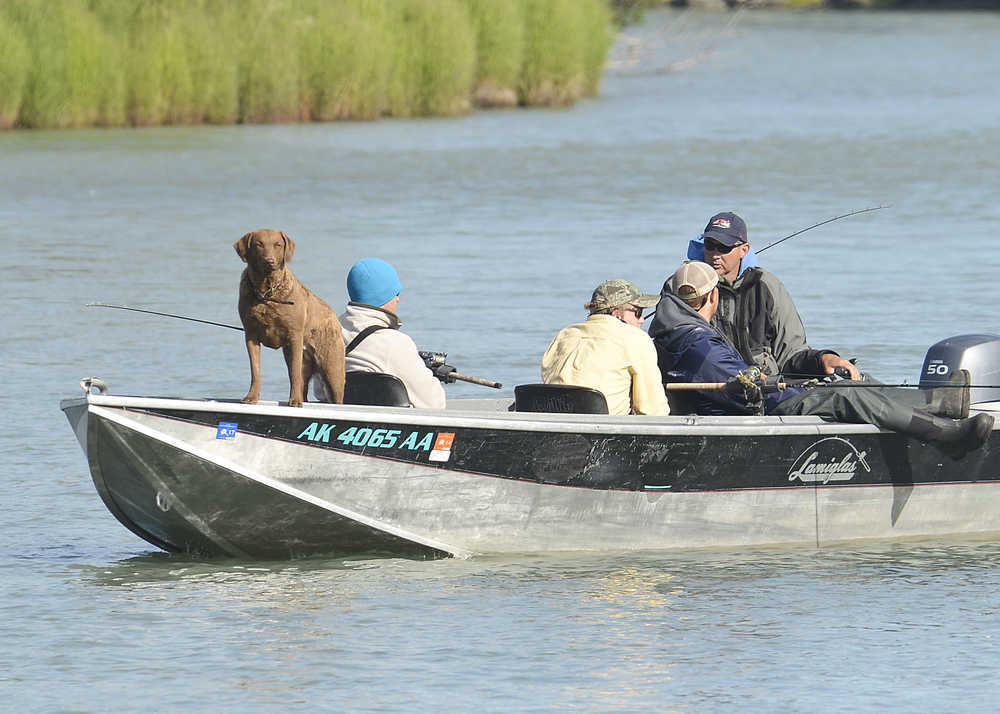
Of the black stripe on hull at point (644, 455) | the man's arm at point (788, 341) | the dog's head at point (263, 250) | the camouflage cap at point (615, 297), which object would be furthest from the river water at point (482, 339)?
the dog's head at point (263, 250)

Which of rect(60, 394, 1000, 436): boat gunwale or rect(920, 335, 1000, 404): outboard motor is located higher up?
rect(920, 335, 1000, 404): outboard motor

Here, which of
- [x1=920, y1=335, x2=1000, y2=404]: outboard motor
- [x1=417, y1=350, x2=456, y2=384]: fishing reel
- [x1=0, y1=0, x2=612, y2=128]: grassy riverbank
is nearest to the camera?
[x1=920, y1=335, x2=1000, y2=404]: outboard motor

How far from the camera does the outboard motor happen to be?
8188mm

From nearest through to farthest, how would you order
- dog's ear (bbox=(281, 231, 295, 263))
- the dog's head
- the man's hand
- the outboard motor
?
the dog's head → dog's ear (bbox=(281, 231, 295, 263)) → the outboard motor → the man's hand

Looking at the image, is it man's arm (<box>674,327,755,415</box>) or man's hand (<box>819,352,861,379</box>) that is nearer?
man's arm (<box>674,327,755,415</box>)

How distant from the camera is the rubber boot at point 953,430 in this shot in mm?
7938

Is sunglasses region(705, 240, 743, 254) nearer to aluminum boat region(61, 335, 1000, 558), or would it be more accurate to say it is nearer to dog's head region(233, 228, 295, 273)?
aluminum boat region(61, 335, 1000, 558)

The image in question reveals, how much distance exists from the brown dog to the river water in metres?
0.88

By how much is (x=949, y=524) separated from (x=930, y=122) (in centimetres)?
2588

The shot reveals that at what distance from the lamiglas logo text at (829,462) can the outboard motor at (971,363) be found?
0.43m

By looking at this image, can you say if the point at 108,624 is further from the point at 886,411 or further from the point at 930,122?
the point at 930,122

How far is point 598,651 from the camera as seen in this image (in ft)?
22.6

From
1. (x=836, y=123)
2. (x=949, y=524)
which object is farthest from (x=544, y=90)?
(x=949, y=524)

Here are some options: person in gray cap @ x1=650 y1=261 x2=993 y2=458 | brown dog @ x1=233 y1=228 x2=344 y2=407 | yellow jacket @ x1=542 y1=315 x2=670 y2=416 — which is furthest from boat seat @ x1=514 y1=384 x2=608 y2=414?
brown dog @ x1=233 y1=228 x2=344 y2=407
